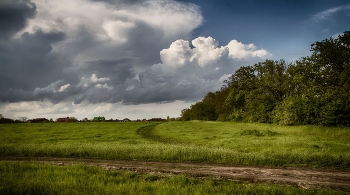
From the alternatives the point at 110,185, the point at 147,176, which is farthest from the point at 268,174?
the point at 110,185

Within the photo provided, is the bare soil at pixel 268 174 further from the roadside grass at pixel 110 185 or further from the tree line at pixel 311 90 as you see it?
the tree line at pixel 311 90

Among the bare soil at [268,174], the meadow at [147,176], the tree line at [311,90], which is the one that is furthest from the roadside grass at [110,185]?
the tree line at [311,90]

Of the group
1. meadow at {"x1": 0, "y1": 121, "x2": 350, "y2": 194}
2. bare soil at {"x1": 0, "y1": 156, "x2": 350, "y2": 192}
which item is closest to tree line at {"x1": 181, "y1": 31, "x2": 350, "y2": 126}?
meadow at {"x1": 0, "y1": 121, "x2": 350, "y2": 194}

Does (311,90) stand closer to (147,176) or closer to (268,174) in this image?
(268,174)

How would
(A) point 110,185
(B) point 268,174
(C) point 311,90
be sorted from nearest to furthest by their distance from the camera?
(A) point 110,185
(B) point 268,174
(C) point 311,90

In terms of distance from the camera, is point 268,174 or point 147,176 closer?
point 147,176

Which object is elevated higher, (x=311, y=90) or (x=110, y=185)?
(x=311, y=90)

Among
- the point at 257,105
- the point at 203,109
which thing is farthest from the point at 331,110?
the point at 203,109

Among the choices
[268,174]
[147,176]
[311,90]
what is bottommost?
[268,174]

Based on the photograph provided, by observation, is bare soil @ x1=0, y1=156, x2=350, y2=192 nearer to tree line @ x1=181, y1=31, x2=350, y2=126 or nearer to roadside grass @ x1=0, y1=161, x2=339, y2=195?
roadside grass @ x1=0, y1=161, x2=339, y2=195

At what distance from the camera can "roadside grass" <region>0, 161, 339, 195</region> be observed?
33.9 ft

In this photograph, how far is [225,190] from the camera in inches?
412

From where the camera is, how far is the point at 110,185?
11266mm

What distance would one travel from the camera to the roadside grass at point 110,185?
10336 millimetres
